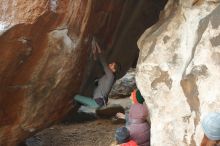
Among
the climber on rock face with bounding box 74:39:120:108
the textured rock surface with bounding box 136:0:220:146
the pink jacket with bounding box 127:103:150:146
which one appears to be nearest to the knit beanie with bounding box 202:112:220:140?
the textured rock surface with bounding box 136:0:220:146

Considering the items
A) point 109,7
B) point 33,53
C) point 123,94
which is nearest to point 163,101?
point 33,53

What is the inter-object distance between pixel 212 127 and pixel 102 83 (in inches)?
185

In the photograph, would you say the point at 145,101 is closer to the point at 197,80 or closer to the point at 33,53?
the point at 197,80

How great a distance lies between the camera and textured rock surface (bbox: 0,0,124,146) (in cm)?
733

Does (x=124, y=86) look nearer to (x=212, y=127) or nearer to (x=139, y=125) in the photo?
(x=139, y=125)

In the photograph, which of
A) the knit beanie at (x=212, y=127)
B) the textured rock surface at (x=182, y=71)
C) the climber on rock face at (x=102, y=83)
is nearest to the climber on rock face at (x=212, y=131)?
the knit beanie at (x=212, y=127)

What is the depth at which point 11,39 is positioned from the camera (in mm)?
7375

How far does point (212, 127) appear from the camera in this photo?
14.1 feet

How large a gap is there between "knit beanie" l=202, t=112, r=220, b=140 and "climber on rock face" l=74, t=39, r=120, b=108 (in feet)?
13.9

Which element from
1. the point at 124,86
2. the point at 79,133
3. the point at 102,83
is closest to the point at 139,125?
the point at 102,83

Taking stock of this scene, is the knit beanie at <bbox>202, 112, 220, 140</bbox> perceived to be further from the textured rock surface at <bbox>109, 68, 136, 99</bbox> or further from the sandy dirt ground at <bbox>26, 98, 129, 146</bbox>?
the textured rock surface at <bbox>109, 68, 136, 99</bbox>

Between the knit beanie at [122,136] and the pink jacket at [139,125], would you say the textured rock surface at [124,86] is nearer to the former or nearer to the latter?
the pink jacket at [139,125]

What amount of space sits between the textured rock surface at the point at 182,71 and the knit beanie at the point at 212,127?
1311 mm

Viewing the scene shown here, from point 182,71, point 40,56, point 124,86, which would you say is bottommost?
point 124,86
